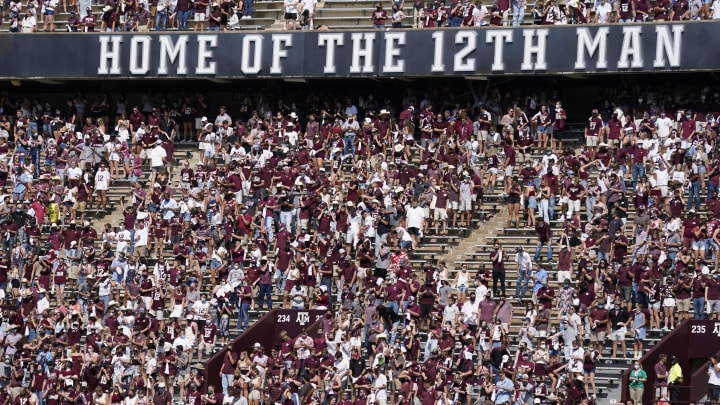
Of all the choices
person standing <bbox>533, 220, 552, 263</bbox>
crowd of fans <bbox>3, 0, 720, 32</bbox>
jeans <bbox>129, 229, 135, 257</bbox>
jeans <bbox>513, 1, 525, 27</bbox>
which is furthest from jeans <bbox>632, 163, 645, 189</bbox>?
jeans <bbox>129, 229, 135, 257</bbox>

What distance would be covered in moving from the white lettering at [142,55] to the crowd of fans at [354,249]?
4.93ft

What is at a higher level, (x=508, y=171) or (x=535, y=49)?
(x=535, y=49)

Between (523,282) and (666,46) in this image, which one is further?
(666,46)

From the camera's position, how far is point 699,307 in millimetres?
35125

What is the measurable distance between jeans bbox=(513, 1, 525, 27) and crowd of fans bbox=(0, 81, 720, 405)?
1.84 m

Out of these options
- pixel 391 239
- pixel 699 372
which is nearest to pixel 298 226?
pixel 391 239

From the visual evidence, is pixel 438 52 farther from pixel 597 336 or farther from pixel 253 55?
pixel 597 336

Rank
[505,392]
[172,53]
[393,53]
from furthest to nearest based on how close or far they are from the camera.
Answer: [172,53] < [393,53] < [505,392]

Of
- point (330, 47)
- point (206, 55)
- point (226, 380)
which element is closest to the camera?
point (226, 380)

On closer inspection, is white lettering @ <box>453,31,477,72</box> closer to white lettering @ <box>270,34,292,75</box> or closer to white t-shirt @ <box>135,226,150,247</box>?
white lettering @ <box>270,34,292,75</box>

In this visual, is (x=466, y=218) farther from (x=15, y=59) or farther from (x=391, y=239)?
(x=15, y=59)

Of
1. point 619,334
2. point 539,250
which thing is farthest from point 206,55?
point 619,334

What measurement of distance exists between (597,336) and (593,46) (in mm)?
10184

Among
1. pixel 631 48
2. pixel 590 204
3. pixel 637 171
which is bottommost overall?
pixel 590 204
